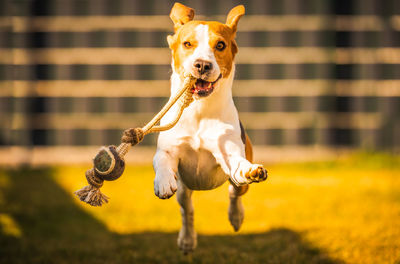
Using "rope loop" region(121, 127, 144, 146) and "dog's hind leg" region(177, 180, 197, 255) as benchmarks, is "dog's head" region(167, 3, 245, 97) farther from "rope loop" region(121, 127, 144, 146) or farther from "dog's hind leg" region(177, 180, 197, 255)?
"dog's hind leg" region(177, 180, 197, 255)

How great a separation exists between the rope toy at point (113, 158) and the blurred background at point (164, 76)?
9.61 meters

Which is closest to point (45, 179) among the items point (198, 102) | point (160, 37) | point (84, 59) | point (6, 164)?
point (6, 164)

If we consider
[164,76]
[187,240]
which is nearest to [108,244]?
[187,240]

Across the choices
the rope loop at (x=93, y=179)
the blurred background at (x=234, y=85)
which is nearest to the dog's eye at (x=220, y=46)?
the rope loop at (x=93, y=179)

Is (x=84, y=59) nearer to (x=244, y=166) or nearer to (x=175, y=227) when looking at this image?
(x=175, y=227)

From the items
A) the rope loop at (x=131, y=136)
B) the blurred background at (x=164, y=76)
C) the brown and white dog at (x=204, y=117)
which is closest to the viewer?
the rope loop at (x=131, y=136)

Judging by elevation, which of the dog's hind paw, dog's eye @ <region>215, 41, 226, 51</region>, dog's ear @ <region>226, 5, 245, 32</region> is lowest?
the dog's hind paw

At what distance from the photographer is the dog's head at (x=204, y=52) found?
8.55 feet

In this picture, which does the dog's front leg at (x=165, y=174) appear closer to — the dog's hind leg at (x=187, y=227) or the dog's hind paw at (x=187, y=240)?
the dog's hind leg at (x=187, y=227)

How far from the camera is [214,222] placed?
6.02 metres

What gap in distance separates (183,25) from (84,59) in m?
10.0

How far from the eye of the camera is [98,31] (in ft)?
40.3

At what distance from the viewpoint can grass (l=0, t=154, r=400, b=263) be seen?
14.4ft

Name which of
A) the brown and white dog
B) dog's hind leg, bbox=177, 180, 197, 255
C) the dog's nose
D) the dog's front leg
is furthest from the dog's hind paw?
the dog's nose
